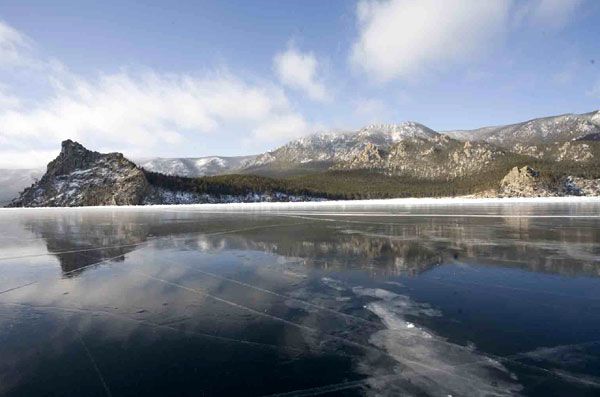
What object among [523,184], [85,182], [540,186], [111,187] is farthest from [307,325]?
[523,184]

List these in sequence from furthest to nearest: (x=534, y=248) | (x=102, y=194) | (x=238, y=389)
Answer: (x=102, y=194)
(x=534, y=248)
(x=238, y=389)

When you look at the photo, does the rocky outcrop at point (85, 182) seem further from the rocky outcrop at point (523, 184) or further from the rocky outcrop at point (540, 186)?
the rocky outcrop at point (540, 186)

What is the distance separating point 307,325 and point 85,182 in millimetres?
142077

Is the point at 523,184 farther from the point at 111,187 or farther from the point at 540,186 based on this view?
the point at 111,187

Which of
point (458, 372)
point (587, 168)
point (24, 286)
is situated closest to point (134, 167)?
point (24, 286)

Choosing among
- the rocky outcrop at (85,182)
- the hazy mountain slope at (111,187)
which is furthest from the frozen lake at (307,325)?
the rocky outcrop at (85,182)

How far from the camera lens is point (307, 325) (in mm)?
6906

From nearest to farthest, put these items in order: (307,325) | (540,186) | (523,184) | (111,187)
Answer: (307,325) → (111,187) → (540,186) → (523,184)

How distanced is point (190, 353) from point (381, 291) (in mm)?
4725

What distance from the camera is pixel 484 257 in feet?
41.5

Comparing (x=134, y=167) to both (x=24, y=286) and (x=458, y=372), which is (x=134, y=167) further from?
(x=458, y=372)

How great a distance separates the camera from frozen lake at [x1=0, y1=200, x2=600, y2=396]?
492 cm

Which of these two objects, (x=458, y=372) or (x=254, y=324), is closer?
(x=458, y=372)

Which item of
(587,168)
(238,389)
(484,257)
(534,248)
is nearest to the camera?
(238,389)
